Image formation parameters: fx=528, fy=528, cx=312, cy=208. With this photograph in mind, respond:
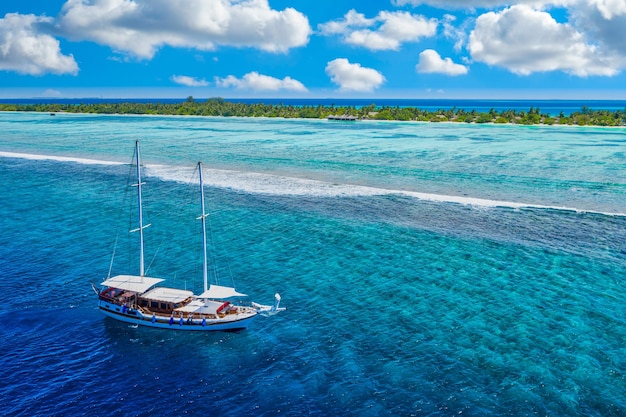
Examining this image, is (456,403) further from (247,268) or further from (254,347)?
(247,268)

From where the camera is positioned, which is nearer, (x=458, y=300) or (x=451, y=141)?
(x=458, y=300)

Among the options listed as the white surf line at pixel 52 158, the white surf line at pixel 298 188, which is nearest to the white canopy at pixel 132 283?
the white surf line at pixel 298 188

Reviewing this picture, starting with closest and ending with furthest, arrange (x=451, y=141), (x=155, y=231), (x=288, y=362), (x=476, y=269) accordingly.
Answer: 1. (x=288, y=362)
2. (x=476, y=269)
3. (x=155, y=231)
4. (x=451, y=141)

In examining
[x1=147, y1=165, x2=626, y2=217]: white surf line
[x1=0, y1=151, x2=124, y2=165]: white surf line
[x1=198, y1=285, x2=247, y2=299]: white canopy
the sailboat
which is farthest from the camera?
[x1=0, y1=151, x2=124, y2=165]: white surf line

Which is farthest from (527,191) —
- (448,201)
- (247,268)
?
(247,268)

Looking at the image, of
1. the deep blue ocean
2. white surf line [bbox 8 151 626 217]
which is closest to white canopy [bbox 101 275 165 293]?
the deep blue ocean

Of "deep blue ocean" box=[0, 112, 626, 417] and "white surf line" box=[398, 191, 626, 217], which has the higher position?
"white surf line" box=[398, 191, 626, 217]

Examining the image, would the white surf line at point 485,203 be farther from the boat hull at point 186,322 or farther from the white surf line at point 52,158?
the white surf line at point 52,158

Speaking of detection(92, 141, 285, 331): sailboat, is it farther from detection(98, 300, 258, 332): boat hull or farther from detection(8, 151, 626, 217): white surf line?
detection(8, 151, 626, 217): white surf line
